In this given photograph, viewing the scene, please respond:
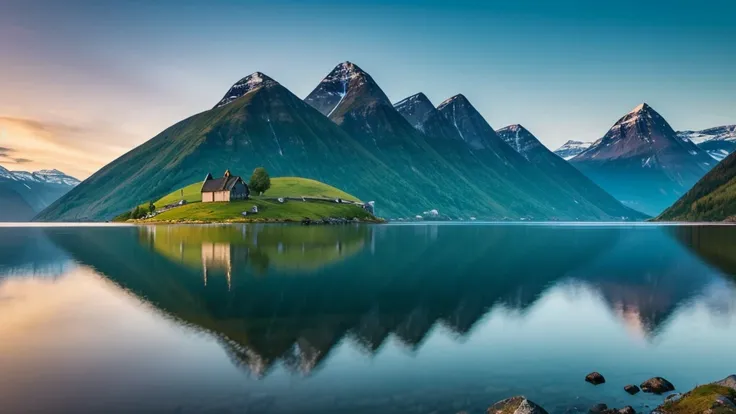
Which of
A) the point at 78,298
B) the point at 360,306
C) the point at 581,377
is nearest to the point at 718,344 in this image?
the point at 581,377

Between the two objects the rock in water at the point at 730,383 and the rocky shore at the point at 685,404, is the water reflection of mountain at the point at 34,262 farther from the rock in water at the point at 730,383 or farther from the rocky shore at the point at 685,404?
the rock in water at the point at 730,383

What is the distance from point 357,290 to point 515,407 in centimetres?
3566

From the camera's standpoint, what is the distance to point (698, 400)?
955 inches

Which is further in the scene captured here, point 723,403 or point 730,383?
point 730,383

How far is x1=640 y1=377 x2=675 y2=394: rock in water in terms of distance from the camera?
28.2 meters

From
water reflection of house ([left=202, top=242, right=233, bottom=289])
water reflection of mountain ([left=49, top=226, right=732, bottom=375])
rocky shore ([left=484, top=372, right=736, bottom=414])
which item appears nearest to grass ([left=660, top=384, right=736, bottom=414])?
rocky shore ([left=484, top=372, right=736, bottom=414])

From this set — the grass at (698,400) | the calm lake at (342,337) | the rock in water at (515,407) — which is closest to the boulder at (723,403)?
the grass at (698,400)

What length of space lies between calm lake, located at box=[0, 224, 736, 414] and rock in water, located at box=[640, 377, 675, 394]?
3.27 ft

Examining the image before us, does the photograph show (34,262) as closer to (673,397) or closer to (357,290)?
(357,290)

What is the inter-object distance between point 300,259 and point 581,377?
201 ft

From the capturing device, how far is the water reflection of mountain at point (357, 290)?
38344mm

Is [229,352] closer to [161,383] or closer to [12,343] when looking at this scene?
[161,383]

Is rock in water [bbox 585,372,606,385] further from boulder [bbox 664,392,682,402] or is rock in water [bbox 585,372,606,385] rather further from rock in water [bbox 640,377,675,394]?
boulder [bbox 664,392,682,402]

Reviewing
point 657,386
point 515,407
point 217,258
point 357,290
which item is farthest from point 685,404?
point 217,258
